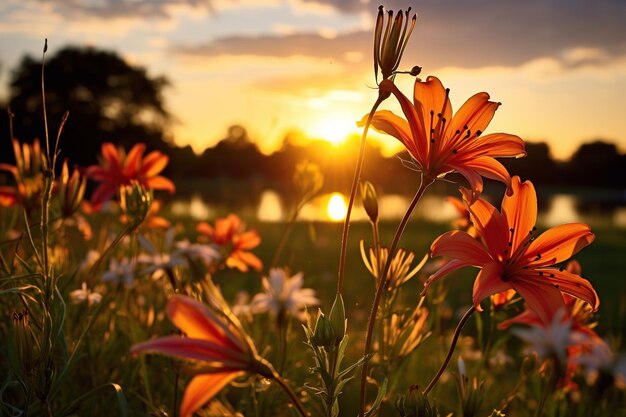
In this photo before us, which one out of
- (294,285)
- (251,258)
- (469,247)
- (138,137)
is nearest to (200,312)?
(469,247)

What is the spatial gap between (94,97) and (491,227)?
3400 cm

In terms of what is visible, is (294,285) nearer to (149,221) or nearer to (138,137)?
(149,221)

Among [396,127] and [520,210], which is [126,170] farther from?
[520,210]

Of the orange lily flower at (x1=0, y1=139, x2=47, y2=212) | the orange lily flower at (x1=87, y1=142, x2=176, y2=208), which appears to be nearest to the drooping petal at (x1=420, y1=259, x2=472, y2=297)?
the orange lily flower at (x1=0, y1=139, x2=47, y2=212)

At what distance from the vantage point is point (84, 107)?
3188cm

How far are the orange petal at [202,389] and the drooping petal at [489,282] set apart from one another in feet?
1.59

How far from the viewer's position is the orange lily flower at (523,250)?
3.79 ft

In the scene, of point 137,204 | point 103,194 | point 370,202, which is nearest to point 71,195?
point 137,204

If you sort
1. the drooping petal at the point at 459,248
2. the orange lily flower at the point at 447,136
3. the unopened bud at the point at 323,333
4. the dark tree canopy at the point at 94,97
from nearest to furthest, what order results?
the unopened bud at the point at 323,333 → the drooping petal at the point at 459,248 → the orange lily flower at the point at 447,136 → the dark tree canopy at the point at 94,97

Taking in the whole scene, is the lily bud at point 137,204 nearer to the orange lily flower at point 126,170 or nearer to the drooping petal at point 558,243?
the orange lily flower at point 126,170

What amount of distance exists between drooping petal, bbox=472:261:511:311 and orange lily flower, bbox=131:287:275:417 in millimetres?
460

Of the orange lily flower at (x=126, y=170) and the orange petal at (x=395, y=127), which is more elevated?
the orange petal at (x=395, y=127)

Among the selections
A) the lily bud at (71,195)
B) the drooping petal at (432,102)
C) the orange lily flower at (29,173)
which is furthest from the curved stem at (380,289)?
the orange lily flower at (29,173)

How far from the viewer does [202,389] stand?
757 mm
